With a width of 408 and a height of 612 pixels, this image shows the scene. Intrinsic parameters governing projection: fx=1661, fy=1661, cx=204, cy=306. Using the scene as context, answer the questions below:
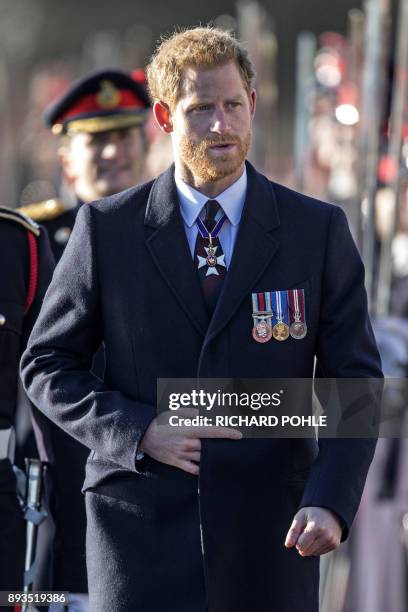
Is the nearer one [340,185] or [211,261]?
[211,261]

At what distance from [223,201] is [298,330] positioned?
1.22ft

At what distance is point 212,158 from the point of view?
3.95m

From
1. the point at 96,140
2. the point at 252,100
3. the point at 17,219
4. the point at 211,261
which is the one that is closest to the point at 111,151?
the point at 96,140

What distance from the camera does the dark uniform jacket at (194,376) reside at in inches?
151

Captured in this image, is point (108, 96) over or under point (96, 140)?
over

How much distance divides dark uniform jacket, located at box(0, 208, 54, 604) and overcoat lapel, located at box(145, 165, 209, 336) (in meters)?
0.67

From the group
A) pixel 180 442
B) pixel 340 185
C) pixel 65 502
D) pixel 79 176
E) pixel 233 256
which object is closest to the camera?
pixel 180 442

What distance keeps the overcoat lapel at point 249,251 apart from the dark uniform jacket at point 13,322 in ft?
2.82

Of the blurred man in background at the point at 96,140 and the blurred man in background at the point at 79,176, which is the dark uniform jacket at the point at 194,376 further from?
the blurred man in background at the point at 96,140

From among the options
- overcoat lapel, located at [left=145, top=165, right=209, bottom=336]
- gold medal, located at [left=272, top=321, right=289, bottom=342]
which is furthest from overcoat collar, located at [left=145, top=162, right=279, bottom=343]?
gold medal, located at [left=272, top=321, right=289, bottom=342]

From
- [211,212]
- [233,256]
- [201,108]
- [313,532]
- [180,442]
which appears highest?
[201,108]

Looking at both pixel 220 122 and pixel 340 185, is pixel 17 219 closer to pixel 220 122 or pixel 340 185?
pixel 220 122

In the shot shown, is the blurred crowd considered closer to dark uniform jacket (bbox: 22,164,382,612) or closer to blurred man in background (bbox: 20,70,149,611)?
blurred man in background (bbox: 20,70,149,611)

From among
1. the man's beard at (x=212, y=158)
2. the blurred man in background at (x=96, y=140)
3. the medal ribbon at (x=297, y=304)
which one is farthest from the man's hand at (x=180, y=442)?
the blurred man in background at (x=96, y=140)
